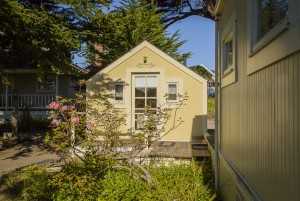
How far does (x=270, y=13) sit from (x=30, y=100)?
65.3 ft

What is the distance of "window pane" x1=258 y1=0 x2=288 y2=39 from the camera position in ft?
7.32

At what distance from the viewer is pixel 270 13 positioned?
258cm

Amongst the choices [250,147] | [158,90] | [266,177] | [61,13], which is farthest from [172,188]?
[61,13]

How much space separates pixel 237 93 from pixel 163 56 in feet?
27.5

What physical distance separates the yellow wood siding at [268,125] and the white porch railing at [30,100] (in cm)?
1756

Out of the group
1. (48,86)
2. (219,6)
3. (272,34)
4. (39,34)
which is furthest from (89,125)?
(48,86)

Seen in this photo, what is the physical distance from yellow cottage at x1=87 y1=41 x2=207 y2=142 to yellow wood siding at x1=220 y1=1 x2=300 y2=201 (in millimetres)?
7909

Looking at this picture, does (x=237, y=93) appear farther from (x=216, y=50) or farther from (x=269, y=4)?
(x=216, y=50)

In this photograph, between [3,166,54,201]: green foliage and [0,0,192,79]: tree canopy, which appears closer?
[3,166,54,201]: green foliage

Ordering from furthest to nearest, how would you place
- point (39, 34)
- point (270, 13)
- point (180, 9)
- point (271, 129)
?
point (180, 9) → point (39, 34) → point (270, 13) → point (271, 129)

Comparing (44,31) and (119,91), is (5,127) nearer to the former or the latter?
(44,31)

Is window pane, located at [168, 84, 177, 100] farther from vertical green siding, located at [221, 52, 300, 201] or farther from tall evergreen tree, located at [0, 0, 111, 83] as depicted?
vertical green siding, located at [221, 52, 300, 201]

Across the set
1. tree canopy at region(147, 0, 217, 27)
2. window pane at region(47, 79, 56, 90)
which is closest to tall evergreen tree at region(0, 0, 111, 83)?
window pane at region(47, 79, 56, 90)

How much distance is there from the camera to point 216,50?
6324mm
